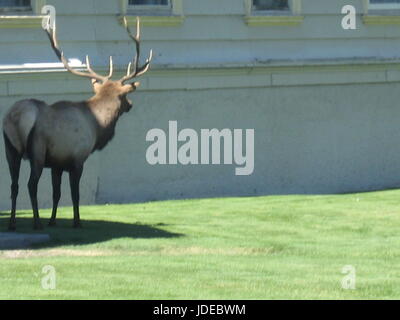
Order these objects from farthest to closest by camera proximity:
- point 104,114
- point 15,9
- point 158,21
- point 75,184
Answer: point 158,21, point 15,9, point 104,114, point 75,184

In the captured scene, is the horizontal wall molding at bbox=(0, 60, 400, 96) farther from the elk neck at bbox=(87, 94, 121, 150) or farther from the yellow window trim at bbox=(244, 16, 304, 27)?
the elk neck at bbox=(87, 94, 121, 150)

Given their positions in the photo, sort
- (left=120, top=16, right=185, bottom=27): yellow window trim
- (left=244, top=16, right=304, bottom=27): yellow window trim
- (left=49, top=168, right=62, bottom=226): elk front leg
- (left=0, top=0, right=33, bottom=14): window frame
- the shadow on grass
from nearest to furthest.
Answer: the shadow on grass, (left=49, top=168, right=62, bottom=226): elk front leg, (left=0, top=0, right=33, bottom=14): window frame, (left=120, top=16, right=185, bottom=27): yellow window trim, (left=244, top=16, right=304, bottom=27): yellow window trim

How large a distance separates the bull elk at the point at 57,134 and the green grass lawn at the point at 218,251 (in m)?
0.58

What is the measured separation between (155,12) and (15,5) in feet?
7.21

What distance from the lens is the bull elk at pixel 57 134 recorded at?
17.3 meters

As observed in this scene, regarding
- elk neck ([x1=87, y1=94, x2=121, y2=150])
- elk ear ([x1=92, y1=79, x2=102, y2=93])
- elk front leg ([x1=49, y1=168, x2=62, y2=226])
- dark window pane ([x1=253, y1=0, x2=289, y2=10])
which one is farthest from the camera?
dark window pane ([x1=253, y1=0, x2=289, y2=10])

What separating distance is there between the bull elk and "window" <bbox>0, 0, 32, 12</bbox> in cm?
298

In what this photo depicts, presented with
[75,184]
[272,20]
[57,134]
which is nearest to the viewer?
[57,134]

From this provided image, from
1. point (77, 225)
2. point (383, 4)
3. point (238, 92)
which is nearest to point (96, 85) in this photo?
point (77, 225)

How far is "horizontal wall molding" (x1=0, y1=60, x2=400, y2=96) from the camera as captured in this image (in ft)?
69.2

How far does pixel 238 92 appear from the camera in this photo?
2275cm

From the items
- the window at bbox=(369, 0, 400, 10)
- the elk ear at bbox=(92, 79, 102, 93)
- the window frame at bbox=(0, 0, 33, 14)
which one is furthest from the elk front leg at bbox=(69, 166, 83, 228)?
the window at bbox=(369, 0, 400, 10)

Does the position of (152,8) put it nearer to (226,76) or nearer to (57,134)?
(226,76)

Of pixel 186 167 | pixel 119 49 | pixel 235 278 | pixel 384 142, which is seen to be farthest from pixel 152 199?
pixel 235 278
